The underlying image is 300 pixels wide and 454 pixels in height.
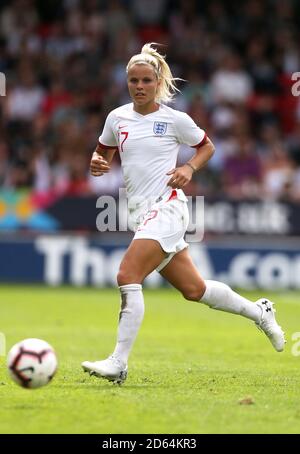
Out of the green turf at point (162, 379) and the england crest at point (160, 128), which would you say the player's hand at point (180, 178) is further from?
the green turf at point (162, 379)

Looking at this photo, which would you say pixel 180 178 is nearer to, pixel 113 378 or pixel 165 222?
pixel 165 222

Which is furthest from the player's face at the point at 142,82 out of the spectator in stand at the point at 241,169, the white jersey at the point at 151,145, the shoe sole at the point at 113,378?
the spectator in stand at the point at 241,169

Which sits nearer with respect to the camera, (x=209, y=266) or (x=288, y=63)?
(x=209, y=266)

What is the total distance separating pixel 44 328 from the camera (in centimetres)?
1237

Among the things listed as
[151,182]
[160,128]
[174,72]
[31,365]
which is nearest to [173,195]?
[151,182]

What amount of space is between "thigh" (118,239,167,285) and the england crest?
32.7 inches

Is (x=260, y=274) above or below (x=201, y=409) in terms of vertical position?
above

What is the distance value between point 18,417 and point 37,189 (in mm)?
12426

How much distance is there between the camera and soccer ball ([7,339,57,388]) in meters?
7.10

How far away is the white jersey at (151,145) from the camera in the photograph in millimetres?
8062

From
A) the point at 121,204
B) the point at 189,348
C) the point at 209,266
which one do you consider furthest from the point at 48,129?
the point at 189,348

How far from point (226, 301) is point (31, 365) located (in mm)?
1899

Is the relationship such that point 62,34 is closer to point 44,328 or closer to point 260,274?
point 260,274

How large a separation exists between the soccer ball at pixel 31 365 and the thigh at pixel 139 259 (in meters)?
0.91
